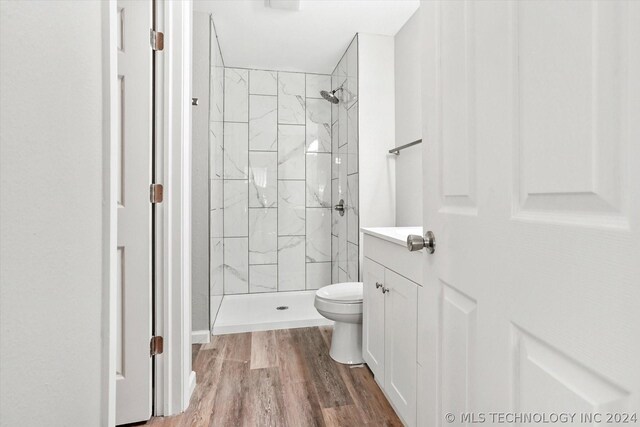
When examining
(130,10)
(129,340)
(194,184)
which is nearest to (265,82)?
(194,184)

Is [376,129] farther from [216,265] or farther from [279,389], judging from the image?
[279,389]

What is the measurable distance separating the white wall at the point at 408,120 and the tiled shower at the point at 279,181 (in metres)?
0.67

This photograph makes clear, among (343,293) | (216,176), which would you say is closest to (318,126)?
(216,176)

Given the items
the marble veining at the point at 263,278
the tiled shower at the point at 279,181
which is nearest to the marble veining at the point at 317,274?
the tiled shower at the point at 279,181

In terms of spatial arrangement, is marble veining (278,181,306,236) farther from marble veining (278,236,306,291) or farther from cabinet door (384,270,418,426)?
cabinet door (384,270,418,426)

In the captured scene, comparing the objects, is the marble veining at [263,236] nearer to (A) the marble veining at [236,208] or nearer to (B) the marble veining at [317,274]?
(A) the marble veining at [236,208]

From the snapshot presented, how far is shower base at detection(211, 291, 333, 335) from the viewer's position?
2678 mm

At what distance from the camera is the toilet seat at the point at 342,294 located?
2.07 meters

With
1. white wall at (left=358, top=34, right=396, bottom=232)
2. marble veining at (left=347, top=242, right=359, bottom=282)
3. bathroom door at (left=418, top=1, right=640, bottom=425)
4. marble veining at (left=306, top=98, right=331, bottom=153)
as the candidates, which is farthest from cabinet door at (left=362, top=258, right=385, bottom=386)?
marble veining at (left=306, top=98, right=331, bottom=153)

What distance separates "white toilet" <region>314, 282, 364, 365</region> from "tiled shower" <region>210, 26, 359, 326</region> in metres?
1.03

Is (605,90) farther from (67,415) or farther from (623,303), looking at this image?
(67,415)

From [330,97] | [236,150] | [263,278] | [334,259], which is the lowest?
[263,278]

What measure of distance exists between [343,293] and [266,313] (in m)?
0.98

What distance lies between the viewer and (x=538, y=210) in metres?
0.50
